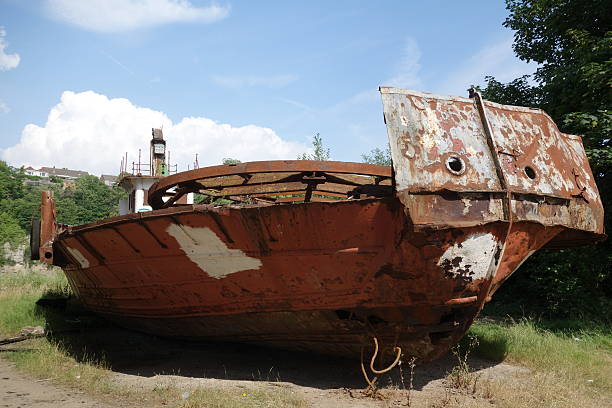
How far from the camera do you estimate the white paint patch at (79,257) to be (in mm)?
5227

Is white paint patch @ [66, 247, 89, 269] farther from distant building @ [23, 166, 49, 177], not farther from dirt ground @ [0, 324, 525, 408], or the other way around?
distant building @ [23, 166, 49, 177]

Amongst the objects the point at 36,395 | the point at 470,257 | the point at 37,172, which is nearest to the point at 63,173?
the point at 37,172

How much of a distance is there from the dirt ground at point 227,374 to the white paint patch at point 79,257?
0.97 metres

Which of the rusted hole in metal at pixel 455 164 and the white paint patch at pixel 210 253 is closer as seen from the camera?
the rusted hole in metal at pixel 455 164

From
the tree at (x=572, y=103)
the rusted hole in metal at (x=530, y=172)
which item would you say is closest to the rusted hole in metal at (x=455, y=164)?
the rusted hole in metal at (x=530, y=172)

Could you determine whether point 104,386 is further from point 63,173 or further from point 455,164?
point 63,173

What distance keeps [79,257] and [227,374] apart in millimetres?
2411

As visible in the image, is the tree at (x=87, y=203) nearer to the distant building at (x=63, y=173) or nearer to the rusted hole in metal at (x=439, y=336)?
the distant building at (x=63, y=173)

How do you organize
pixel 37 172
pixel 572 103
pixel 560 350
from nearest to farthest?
pixel 560 350 → pixel 572 103 → pixel 37 172

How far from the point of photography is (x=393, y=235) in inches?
135

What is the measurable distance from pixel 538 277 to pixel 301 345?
670 centimetres

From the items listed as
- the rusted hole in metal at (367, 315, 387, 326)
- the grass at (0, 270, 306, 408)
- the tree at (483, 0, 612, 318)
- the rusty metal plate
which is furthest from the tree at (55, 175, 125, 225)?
the rusty metal plate

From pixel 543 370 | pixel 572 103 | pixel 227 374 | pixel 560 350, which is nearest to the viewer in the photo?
pixel 227 374

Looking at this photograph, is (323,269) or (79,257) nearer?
(323,269)
